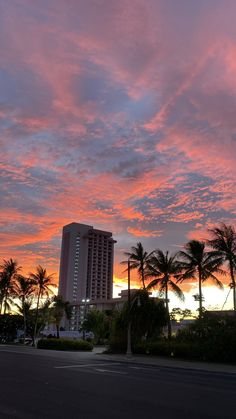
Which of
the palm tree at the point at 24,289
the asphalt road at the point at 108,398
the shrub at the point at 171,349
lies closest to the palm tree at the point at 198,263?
the shrub at the point at 171,349

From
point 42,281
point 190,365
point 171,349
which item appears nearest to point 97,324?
point 42,281

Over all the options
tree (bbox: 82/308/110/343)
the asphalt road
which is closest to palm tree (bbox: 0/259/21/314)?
tree (bbox: 82/308/110/343)

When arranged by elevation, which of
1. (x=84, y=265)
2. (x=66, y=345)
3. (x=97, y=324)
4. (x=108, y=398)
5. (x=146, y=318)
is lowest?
(x=108, y=398)

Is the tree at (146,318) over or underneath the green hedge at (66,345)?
over

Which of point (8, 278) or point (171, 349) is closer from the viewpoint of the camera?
point (171, 349)

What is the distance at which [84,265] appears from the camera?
5162 inches

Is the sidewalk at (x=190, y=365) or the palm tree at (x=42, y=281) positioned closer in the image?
the sidewalk at (x=190, y=365)

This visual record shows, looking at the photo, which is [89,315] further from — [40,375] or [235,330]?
→ [40,375]

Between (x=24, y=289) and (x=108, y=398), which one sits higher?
(x=24, y=289)

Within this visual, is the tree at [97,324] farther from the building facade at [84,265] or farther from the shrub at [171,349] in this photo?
the building facade at [84,265]

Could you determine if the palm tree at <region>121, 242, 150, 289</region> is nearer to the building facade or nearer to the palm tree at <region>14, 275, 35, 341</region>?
the palm tree at <region>14, 275, 35, 341</region>

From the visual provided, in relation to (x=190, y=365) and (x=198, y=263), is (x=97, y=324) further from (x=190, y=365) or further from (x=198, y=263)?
(x=190, y=365)

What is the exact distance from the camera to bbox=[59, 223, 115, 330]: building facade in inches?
5044

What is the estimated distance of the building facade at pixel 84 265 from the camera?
420 ft
